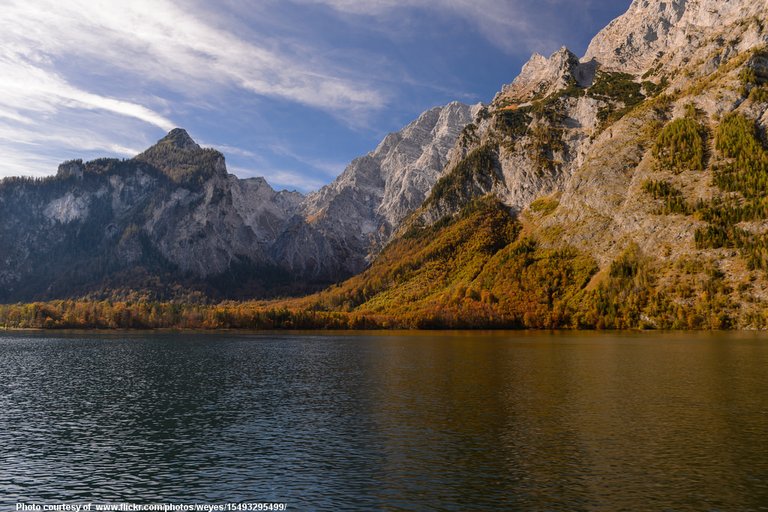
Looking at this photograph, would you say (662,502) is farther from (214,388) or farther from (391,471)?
(214,388)

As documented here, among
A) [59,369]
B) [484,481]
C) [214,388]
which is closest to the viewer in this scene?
[484,481]

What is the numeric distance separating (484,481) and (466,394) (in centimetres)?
4121

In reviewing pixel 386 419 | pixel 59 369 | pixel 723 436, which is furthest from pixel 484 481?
pixel 59 369

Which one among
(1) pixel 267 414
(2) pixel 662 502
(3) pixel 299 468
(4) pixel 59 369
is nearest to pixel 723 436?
(2) pixel 662 502

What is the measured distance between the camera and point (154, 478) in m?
44.5

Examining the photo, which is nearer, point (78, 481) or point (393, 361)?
point (78, 481)

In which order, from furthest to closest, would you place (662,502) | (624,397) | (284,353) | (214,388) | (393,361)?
(284,353) < (393,361) < (214,388) < (624,397) < (662,502)

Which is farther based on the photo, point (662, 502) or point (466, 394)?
point (466, 394)

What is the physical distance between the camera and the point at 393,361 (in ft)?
437

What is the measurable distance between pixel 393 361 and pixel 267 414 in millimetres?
66170

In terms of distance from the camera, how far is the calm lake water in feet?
132

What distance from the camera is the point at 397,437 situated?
2234 inches

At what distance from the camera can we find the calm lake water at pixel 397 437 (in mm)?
40250

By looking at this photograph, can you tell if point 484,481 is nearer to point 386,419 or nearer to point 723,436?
point 386,419
